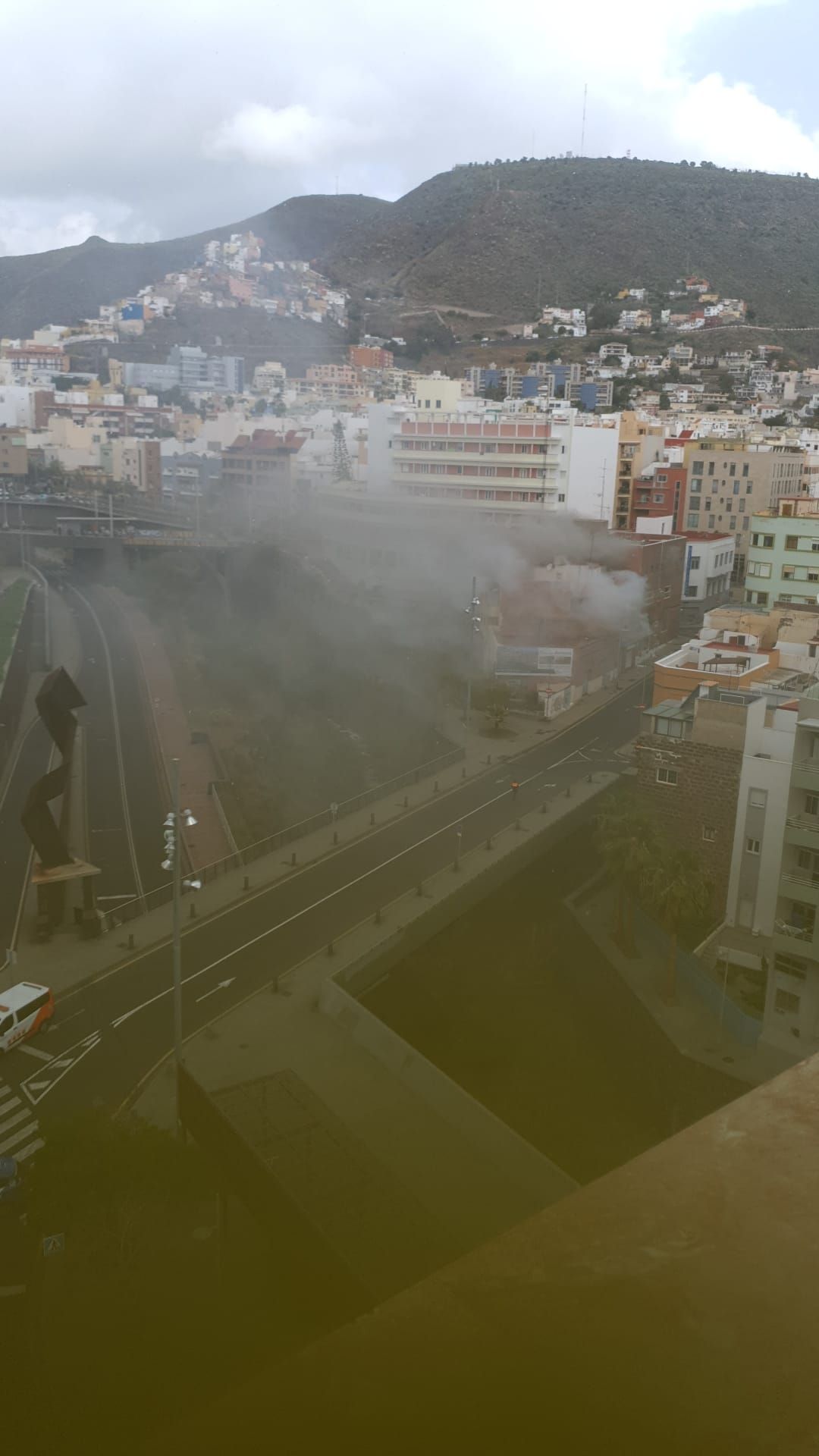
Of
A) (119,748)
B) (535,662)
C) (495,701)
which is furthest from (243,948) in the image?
(535,662)

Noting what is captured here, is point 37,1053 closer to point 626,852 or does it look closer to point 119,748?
point 626,852

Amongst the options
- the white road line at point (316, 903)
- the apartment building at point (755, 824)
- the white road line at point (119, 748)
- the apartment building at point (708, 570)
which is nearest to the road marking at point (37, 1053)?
the white road line at point (316, 903)

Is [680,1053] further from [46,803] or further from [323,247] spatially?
[323,247]

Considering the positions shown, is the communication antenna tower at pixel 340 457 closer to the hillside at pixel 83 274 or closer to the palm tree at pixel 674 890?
the hillside at pixel 83 274

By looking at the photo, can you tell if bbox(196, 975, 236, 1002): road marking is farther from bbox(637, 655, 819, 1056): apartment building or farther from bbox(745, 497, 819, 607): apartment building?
bbox(745, 497, 819, 607): apartment building

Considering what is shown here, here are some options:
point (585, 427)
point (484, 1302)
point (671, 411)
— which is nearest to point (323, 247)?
point (671, 411)

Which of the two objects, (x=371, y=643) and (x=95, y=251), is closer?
(x=371, y=643)

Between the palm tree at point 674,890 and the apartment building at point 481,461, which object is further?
the apartment building at point 481,461
